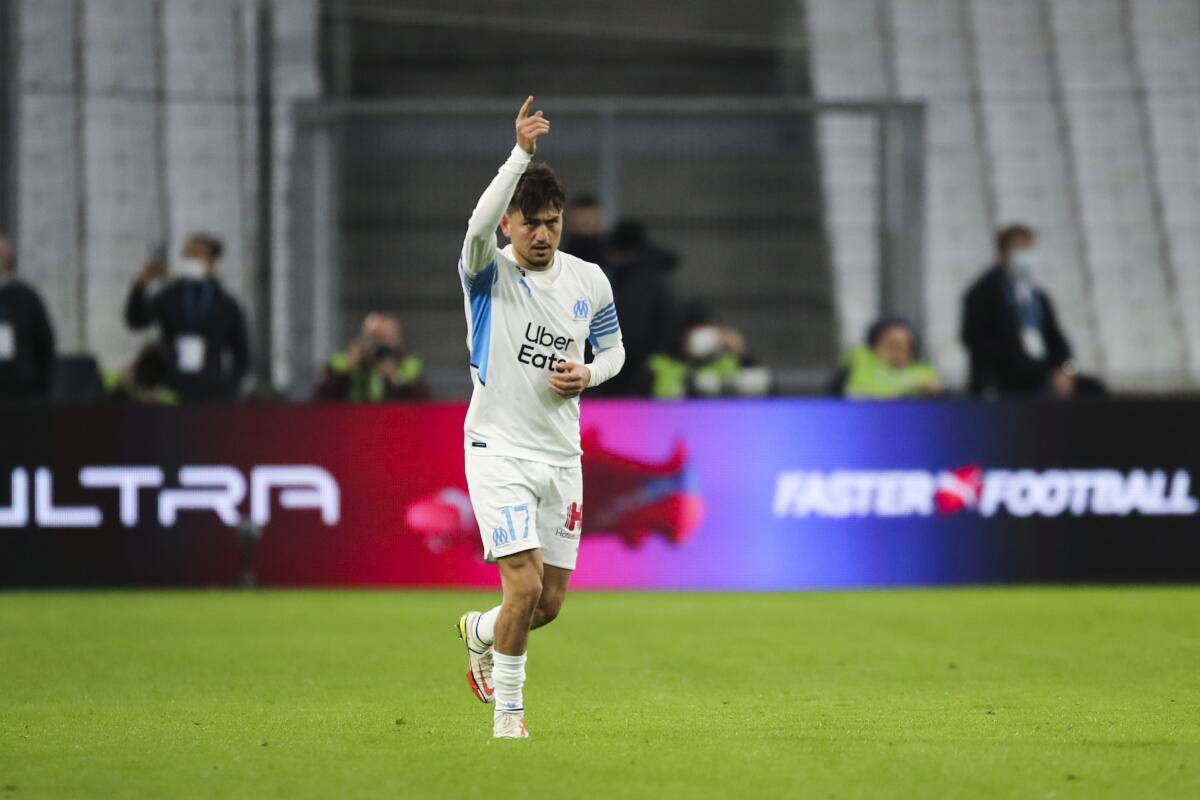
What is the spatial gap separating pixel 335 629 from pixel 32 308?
15.0 feet

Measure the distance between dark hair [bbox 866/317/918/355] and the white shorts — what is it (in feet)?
25.0

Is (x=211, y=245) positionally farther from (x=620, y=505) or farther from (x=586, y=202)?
(x=620, y=505)

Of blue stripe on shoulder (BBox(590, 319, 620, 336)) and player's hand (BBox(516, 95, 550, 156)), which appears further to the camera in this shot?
Answer: blue stripe on shoulder (BBox(590, 319, 620, 336))

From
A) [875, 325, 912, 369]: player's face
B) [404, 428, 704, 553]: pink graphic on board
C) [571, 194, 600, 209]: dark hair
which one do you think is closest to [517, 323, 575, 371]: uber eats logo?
[404, 428, 704, 553]: pink graphic on board

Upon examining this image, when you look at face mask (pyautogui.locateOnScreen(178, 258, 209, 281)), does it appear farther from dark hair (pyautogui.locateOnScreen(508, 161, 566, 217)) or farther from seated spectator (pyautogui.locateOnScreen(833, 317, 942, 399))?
dark hair (pyautogui.locateOnScreen(508, 161, 566, 217))

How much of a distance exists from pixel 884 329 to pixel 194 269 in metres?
5.06

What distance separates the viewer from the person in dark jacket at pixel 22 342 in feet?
47.2

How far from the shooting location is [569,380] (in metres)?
6.96

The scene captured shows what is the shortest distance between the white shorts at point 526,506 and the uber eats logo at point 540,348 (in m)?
0.36

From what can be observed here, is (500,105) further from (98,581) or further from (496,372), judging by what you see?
(496,372)

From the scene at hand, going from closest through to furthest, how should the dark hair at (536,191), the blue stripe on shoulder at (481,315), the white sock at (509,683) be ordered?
the white sock at (509,683) → the dark hair at (536,191) → the blue stripe on shoulder at (481,315)

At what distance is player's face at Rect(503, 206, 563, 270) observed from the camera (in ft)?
23.0

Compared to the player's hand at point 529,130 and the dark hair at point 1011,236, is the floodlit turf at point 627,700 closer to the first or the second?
the player's hand at point 529,130

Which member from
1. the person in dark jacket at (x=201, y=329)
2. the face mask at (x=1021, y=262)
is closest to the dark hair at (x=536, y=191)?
the person in dark jacket at (x=201, y=329)
